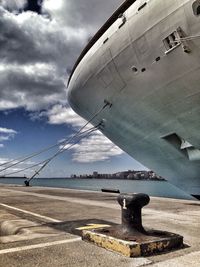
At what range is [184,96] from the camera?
8398 mm

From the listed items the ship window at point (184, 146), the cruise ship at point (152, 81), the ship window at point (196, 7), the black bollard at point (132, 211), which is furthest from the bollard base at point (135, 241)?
the ship window at point (184, 146)

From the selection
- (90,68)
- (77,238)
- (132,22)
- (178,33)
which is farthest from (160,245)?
(90,68)

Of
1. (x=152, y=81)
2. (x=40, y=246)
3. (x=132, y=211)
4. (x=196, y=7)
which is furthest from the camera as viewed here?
(x=152, y=81)

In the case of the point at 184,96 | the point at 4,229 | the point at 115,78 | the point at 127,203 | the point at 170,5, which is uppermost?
the point at 170,5

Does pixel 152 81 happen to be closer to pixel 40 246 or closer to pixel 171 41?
pixel 171 41

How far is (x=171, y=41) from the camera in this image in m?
7.64

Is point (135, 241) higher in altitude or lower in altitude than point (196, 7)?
lower

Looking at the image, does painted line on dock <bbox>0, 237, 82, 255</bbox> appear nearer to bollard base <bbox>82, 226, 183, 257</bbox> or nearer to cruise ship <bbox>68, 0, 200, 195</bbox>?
bollard base <bbox>82, 226, 183, 257</bbox>

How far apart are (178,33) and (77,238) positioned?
5.74 metres

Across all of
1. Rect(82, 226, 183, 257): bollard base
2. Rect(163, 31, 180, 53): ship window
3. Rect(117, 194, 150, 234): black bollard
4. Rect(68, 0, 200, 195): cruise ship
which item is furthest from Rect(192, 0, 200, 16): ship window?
Rect(82, 226, 183, 257): bollard base

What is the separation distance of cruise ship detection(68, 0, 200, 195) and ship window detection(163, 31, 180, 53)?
25 mm

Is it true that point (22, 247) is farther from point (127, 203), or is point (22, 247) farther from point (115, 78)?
point (115, 78)

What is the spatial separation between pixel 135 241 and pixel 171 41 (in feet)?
19.3

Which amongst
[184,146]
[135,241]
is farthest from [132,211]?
[184,146]
